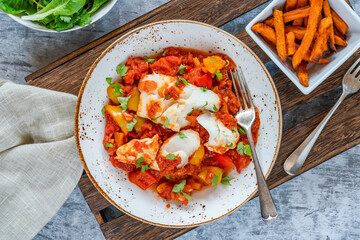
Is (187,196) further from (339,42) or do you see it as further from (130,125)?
(339,42)

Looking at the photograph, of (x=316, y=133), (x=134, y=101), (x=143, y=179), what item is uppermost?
(x=134, y=101)

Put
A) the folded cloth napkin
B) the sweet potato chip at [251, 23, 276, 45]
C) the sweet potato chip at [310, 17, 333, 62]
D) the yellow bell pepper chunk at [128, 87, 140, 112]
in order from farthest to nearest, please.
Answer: the folded cloth napkin → the yellow bell pepper chunk at [128, 87, 140, 112] → the sweet potato chip at [251, 23, 276, 45] → the sweet potato chip at [310, 17, 333, 62]

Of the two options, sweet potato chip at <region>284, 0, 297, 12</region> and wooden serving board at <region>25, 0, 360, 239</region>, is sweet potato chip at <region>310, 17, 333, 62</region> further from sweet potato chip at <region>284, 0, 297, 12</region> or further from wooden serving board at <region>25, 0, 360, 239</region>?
wooden serving board at <region>25, 0, 360, 239</region>

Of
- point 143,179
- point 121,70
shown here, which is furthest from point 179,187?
point 121,70

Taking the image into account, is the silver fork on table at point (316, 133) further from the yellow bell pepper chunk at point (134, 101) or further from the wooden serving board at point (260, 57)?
the yellow bell pepper chunk at point (134, 101)

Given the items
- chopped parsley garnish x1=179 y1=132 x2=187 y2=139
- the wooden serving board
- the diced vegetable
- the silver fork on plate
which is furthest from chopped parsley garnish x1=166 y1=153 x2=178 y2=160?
the wooden serving board

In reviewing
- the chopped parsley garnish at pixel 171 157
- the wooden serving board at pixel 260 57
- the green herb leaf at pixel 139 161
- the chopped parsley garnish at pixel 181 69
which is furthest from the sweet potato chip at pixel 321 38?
the green herb leaf at pixel 139 161
